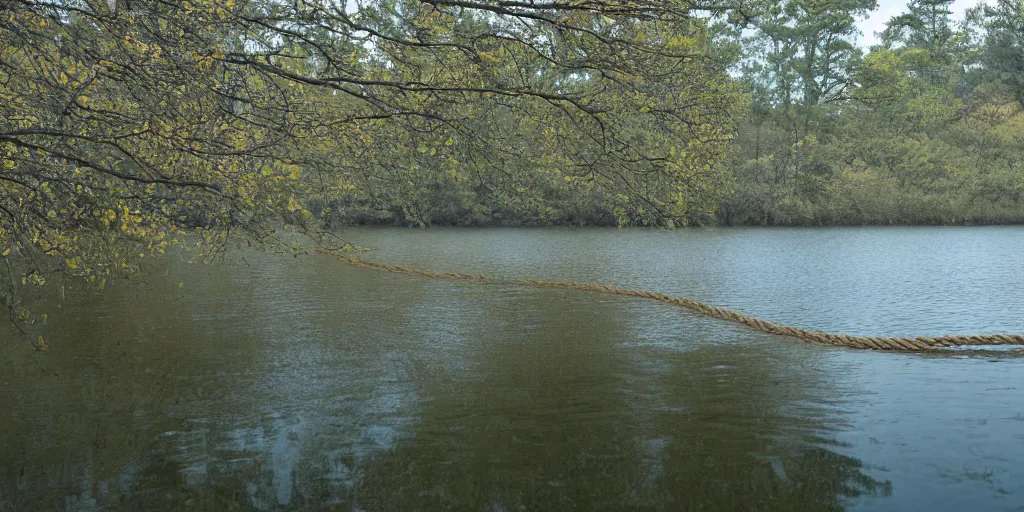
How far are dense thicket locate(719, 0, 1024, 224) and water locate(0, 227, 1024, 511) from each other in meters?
30.6

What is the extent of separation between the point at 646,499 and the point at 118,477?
11.0 feet

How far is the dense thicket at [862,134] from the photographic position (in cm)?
4384

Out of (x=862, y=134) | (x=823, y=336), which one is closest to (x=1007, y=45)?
(x=862, y=134)

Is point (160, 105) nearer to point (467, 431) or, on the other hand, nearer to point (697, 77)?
point (467, 431)

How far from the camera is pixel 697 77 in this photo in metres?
7.80

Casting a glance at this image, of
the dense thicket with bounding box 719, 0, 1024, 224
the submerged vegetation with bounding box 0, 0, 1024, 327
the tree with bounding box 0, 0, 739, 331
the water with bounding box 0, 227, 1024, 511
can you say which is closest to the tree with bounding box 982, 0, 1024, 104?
the dense thicket with bounding box 719, 0, 1024, 224

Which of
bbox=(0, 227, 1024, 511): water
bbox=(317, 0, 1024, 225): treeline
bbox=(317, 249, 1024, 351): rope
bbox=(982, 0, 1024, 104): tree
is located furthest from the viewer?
bbox=(982, 0, 1024, 104): tree

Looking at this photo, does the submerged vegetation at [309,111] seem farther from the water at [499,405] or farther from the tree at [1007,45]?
the tree at [1007,45]

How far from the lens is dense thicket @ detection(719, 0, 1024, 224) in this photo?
43.8 m

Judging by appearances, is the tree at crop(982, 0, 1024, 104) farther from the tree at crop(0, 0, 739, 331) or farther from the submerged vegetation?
the tree at crop(0, 0, 739, 331)

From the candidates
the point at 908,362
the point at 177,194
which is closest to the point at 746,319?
the point at 908,362

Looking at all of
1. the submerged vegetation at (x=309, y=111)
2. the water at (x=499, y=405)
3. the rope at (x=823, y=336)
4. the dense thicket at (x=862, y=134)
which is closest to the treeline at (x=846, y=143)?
the dense thicket at (x=862, y=134)

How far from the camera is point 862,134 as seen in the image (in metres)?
48.8

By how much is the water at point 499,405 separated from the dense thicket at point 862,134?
30.6 m
